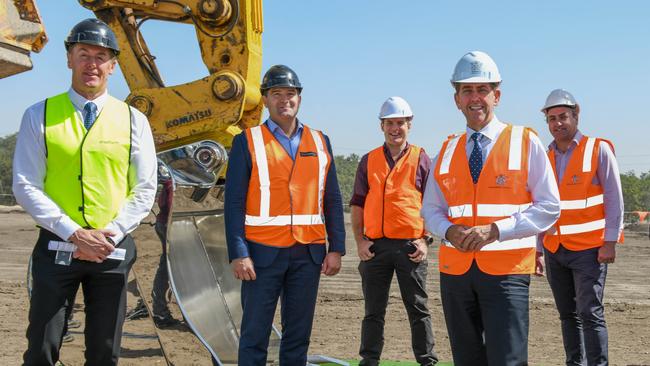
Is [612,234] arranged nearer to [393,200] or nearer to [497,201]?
[393,200]

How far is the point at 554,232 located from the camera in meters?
5.32

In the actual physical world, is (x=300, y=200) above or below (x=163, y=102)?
below

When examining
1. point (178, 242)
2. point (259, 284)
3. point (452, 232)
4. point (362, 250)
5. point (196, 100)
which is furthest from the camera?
point (196, 100)

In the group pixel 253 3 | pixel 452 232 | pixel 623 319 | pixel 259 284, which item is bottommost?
pixel 623 319

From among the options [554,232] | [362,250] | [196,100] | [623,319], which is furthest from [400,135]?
[623,319]

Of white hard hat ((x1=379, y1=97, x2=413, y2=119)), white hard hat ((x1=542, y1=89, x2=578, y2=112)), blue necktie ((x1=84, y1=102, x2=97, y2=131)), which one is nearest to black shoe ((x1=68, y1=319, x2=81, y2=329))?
blue necktie ((x1=84, y1=102, x2=97, y2=131))

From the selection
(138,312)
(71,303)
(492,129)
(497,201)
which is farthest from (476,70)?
(138,312)

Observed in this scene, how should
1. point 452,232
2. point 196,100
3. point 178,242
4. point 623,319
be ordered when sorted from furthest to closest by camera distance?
point 623,319, point 196,100, point 178,242, point 452,232

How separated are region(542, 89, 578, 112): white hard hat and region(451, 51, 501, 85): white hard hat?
6.29 ft

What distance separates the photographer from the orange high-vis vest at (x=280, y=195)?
14.0ft

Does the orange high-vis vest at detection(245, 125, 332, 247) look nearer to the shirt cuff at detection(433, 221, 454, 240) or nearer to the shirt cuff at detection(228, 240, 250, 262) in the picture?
the shirt cuff at detection(228, 240, 250, 262)

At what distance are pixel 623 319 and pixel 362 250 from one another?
15.5 ft

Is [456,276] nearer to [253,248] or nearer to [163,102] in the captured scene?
[253,248]

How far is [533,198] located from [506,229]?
270 mm
